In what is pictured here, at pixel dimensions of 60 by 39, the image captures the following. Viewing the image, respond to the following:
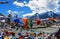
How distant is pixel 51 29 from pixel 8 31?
77 centimetres

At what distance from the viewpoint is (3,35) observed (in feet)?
10.4

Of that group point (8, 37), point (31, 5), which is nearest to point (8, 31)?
point (8, 37)

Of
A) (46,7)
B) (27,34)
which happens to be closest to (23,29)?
(27,34)

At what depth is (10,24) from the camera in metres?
3.18

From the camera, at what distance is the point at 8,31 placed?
3.18 meters

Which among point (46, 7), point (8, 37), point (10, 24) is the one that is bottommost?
point (8, 37)

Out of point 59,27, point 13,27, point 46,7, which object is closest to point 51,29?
point 59,27

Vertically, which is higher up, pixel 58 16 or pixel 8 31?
pixel 58 16

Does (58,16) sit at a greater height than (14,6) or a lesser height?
lesser

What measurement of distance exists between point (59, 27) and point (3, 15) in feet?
3.33

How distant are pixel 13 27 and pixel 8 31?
0.37ft

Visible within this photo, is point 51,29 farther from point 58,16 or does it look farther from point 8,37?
point 8,37

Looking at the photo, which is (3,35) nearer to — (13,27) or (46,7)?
(13,27)

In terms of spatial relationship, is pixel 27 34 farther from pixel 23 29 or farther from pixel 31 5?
pixel 31 5
